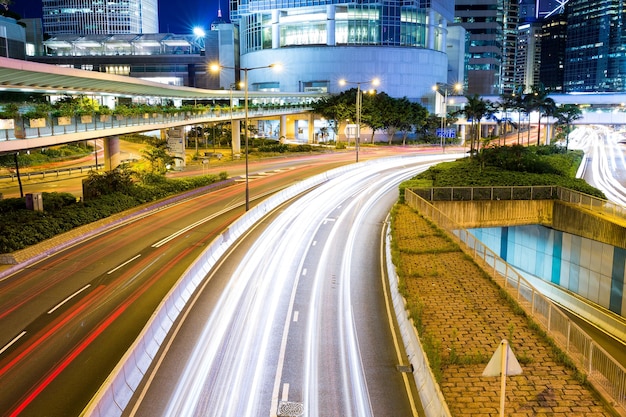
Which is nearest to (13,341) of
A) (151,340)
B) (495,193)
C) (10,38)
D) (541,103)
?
(151,340)

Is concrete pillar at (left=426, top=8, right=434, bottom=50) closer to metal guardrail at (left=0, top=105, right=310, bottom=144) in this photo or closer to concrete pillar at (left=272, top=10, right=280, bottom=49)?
concrete pillar at (left=272, top=10, right=280, bottom=49)

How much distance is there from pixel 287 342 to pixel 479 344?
→ 5924mm

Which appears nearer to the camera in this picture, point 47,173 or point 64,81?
point 64,81

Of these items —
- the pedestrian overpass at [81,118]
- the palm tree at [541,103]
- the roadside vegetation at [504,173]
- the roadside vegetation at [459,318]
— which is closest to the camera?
the roadside vegetation at [459,318]

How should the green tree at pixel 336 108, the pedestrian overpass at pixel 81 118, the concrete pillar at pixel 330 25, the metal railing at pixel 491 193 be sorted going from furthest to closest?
the concrete pillar at pixel 330 25 → the green tree at pixel 336 108 → the metal railing at pixel 491 193 → the pedestrian overpass at pixel 81 118

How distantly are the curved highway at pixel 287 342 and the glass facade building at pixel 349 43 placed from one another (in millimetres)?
98794

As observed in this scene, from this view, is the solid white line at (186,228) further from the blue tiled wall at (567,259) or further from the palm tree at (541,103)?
the palm tree at (541,103)

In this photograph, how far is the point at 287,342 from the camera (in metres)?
17.9

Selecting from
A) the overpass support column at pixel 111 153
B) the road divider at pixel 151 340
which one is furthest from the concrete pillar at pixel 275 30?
the road divider at pixel 151 340

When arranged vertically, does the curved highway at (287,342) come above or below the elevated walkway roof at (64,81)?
below

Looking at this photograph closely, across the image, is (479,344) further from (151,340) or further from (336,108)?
(336,108)

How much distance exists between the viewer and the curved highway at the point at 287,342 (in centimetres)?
1429

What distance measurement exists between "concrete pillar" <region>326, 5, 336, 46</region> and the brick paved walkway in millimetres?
105422

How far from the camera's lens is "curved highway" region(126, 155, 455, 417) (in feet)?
46.9
